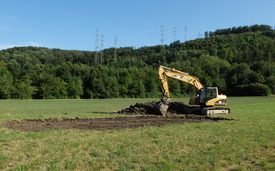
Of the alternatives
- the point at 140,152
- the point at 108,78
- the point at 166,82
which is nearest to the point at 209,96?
the point at 166,82

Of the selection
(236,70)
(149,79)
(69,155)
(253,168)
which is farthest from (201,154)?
(236,70)

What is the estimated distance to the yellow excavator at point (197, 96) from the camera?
846 inches

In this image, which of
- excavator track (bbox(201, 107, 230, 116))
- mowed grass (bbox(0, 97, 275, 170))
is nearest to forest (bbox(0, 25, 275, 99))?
excavator track (bbox(201, 107, 230, 116))

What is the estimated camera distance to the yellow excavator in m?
21.5

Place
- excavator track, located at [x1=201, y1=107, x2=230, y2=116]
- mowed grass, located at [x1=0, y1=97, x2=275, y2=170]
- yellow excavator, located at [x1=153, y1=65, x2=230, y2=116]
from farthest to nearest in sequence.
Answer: excavator track, located at [x1=201, y1=107, x2=230, y2=116] < yellow excavator, located at [x1=153, y1=65, x2=230, y2=116] < mowed grass, located at [x1=0, y1=97, x2=275, y2=170]

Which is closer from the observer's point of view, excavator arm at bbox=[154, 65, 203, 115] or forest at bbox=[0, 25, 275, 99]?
excavator arm at bbox=[154, 65, 203, 115]

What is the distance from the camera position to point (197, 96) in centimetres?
2452

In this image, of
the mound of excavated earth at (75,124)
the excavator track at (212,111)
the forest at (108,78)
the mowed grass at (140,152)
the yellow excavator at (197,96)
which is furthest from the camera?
the forest at (108,78)

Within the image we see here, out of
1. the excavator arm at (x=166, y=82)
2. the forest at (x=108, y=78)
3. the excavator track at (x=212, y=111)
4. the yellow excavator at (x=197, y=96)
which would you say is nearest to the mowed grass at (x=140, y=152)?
the excavator arm at (x=166, y=82)

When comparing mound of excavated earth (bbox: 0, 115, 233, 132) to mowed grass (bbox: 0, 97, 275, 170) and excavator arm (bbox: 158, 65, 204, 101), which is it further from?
excavator arm (bbox: 158, 65, 204, 101)

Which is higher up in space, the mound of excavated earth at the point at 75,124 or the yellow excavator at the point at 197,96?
the yellow excavator at the point at 197,96

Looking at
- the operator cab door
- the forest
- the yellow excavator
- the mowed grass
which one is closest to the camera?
the mowed grass

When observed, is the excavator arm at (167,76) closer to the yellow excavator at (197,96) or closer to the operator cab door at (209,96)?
the yellow excavator at (197,96)

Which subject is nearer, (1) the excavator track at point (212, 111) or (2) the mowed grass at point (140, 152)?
(2) the mowed grass at point (140, 152)
